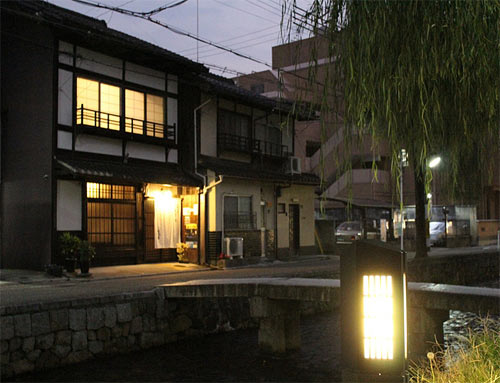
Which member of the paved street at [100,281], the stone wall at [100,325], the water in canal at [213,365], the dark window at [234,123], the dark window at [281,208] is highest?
the dark window at [234,123]

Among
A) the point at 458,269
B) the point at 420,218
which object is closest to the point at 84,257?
the point at 420,218

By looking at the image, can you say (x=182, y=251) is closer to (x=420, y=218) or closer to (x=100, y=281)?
(x=100, y=281)

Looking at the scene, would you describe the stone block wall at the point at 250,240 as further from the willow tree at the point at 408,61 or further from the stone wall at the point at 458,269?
the willow tree at the point at 408,61

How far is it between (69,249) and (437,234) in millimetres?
29512

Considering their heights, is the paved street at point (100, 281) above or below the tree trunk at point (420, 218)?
below

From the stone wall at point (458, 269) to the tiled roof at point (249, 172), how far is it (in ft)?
26.5

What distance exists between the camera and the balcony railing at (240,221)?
77.0ft

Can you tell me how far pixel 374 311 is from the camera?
5.25m

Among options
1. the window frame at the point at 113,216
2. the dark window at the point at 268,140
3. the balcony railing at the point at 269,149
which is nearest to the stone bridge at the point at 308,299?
the window frame at the point at 113,216

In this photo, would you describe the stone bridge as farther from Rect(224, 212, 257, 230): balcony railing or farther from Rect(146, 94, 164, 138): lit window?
Rect(224, 212, 257, 230): balcony railing

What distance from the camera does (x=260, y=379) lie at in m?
10.1

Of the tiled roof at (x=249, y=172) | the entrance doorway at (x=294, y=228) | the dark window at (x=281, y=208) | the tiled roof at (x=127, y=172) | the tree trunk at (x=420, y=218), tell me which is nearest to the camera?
the tiled roof at (x=127, y=172)

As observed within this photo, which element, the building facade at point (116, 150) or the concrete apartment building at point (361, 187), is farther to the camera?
the concrete apartment building at point (361, 187)

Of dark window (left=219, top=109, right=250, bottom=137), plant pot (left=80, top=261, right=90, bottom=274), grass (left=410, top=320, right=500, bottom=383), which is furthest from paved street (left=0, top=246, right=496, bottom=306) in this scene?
grass (left=410, top=320, right=500, bottom=383)
